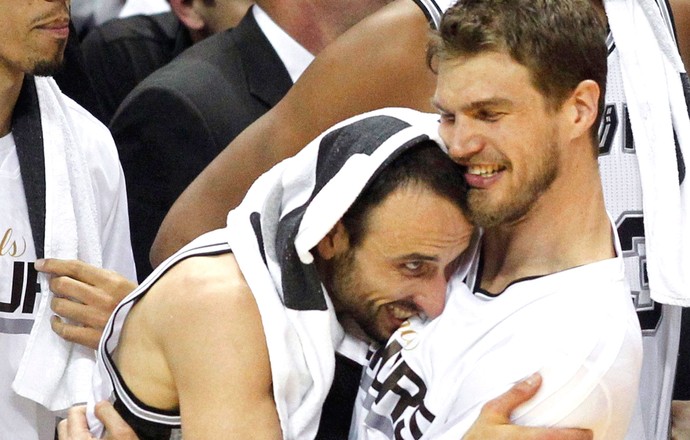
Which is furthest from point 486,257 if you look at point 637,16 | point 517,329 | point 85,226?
point 85,226

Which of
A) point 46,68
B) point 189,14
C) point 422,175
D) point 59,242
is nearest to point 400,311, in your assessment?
point 422,175

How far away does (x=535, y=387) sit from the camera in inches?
74.8

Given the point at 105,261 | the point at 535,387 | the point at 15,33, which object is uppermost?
the point at 15,33

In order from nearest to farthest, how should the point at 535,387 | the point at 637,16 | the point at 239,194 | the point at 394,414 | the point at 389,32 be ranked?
the point at 535,387, the point at 394,414, the point at 637,16, the point at 389,32, the point at 239,194

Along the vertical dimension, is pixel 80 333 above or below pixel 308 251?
below

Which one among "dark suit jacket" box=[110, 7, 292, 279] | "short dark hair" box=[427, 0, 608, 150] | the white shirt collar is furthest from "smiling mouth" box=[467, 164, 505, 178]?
the white shirt collar

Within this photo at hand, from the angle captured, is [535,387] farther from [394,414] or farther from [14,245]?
[14,245]

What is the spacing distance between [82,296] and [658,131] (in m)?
1.04

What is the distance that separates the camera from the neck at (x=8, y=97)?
257cm

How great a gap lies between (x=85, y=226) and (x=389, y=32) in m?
0.68

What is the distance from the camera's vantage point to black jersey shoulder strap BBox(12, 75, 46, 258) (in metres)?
2.53

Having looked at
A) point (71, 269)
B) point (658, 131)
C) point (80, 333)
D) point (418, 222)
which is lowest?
point (80, 333)

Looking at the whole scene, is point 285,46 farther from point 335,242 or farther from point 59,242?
point 335,242

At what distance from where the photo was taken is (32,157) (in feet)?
8.43
